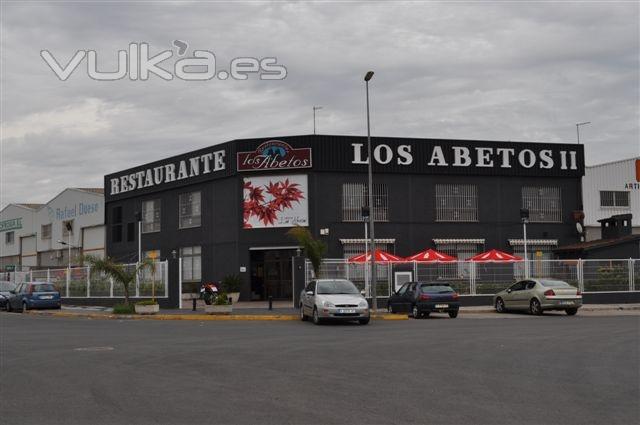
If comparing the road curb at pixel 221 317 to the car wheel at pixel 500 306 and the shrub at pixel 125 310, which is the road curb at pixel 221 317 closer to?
the shrub at pixel 125 310

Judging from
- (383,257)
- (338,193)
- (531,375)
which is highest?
(338,193)

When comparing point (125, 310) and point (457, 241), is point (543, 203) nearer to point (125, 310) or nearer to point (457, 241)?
point (457, 241)

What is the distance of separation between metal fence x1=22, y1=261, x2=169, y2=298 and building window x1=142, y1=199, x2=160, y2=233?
7.51 metres

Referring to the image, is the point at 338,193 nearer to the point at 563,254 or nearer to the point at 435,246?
the point at 435,246

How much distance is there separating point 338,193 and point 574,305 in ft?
57.9

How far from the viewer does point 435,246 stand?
45.9 m

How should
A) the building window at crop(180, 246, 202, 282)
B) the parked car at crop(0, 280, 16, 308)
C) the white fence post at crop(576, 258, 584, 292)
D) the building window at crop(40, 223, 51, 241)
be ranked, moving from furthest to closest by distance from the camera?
the building window at crop(40, 223, 51, 241), the building window at crop(180, 246, 202, 282), the parked car at crop(0, 280, 16, 308), the white fence post at crop(576, 258, 584, 292)

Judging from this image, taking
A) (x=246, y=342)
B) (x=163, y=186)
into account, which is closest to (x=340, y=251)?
(x=163, y=186)

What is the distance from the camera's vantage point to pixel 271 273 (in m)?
45.4

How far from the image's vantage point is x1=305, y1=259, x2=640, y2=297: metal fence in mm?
36531

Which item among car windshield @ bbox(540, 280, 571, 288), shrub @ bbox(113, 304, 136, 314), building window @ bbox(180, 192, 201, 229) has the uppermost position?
building window @ bbox(180, 192, 201, 229)

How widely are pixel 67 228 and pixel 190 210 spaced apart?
20477mm

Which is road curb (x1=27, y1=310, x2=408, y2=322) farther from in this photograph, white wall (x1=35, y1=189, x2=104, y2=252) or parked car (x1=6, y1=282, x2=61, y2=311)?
white wall (x1=35, y1=189, x2=104, y2=252)

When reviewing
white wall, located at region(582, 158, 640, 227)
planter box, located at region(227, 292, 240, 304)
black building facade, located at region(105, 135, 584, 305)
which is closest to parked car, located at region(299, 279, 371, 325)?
planter box, located at region(227, 292, 240, 304)
